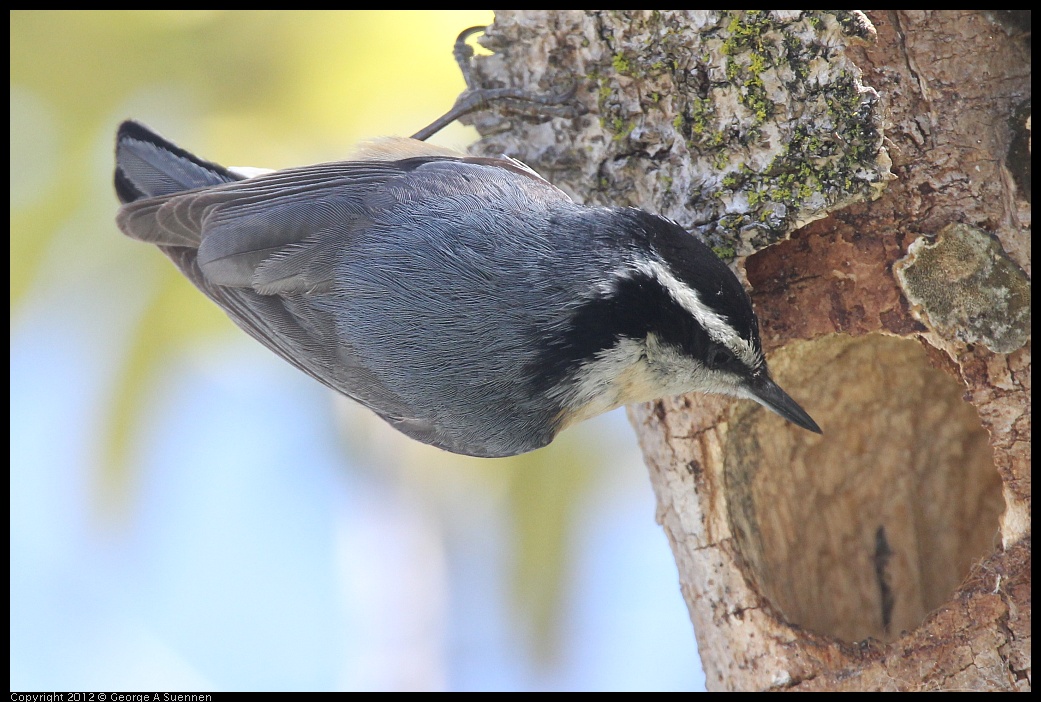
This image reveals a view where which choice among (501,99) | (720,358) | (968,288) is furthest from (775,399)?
(501,99)

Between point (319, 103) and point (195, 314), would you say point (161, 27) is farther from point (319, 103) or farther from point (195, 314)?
point (195, 314)

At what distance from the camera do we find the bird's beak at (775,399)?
2.13 m

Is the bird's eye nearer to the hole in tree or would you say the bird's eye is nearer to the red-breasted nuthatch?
the red-breasted nuthatch

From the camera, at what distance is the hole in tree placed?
2.56 meters

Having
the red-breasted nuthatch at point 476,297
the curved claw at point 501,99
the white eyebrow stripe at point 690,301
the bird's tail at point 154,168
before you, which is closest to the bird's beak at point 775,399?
the red-breasted nuthatch at point 476,297

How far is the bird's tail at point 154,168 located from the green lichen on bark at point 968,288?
184cm

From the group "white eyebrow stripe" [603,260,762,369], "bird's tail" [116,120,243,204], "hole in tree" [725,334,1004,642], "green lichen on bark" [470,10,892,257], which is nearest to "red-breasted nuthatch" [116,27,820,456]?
"white eyebrow stripe" [603,260,762,369]

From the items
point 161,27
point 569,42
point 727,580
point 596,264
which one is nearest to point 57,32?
point 161,27

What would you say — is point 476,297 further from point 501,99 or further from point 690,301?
point 501,99

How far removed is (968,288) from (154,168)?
2.12m

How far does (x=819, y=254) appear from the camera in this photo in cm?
220

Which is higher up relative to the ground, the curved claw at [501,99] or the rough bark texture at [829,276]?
the curved claw at [501,99]

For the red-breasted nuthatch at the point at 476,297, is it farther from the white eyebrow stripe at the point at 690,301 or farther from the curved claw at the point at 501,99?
the curved claw at the point at 501,99
